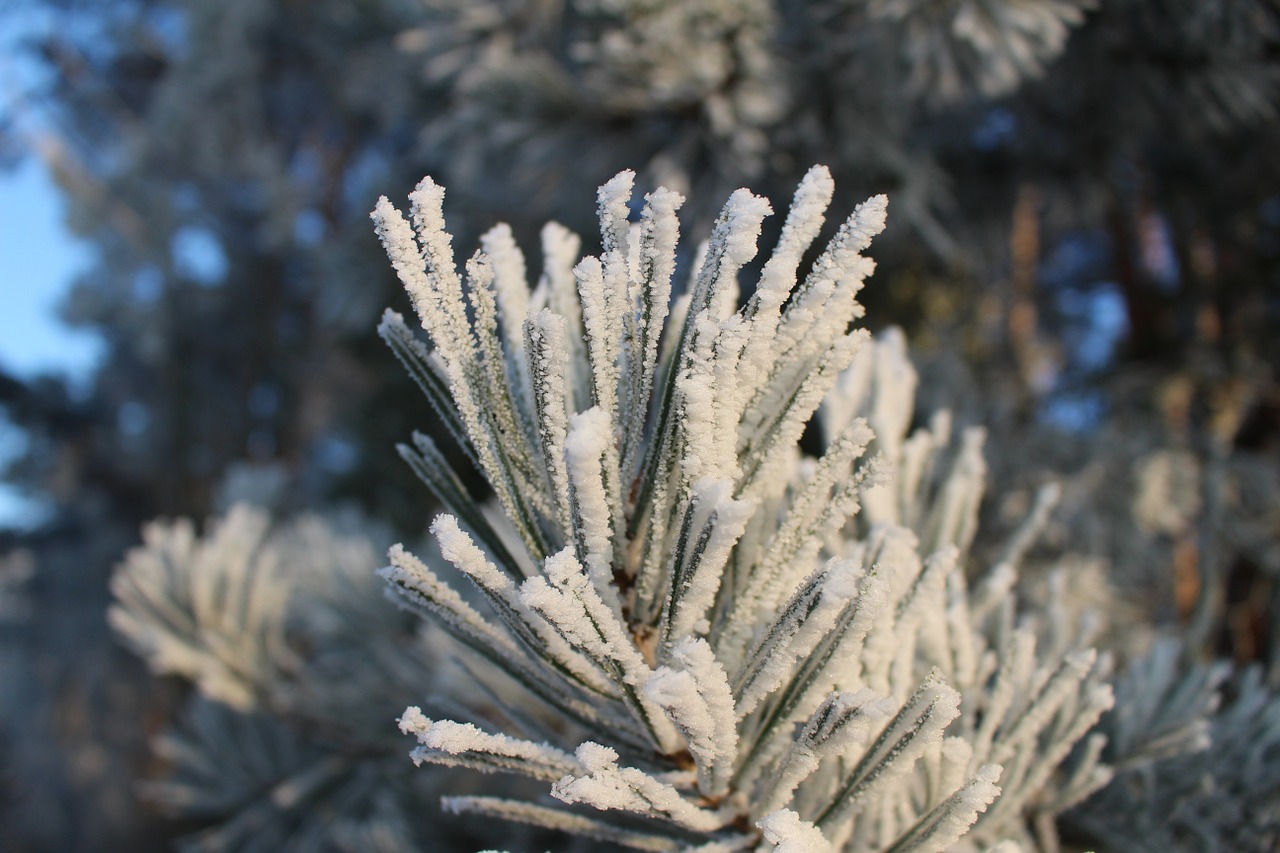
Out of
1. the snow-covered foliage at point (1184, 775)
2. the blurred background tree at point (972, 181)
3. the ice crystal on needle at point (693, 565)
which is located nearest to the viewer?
the ice crystal on needle at point (693, 565)

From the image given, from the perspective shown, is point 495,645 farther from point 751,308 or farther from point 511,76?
point 511,76

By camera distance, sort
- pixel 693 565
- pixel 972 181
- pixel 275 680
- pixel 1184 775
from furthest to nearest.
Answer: pixel 972 181
pixel 275 680
pixel 1184 775
pixel 693 565

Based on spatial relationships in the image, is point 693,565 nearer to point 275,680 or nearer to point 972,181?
point 275,680

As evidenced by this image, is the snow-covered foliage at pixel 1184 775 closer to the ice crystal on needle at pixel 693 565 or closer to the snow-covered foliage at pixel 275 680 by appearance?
the ice crystal on needle at pixel 693 565

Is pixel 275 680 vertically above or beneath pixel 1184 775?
above

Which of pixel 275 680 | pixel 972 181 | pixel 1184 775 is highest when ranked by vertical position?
pixel 972 181

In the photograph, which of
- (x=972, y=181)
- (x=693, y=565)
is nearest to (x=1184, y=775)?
(x=693, y=565)

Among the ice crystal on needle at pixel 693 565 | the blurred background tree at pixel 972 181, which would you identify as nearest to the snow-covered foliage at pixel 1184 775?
the ice crystal on needle at pixel 693 565

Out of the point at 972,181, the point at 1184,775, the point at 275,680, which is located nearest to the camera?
the point at 1184,775
